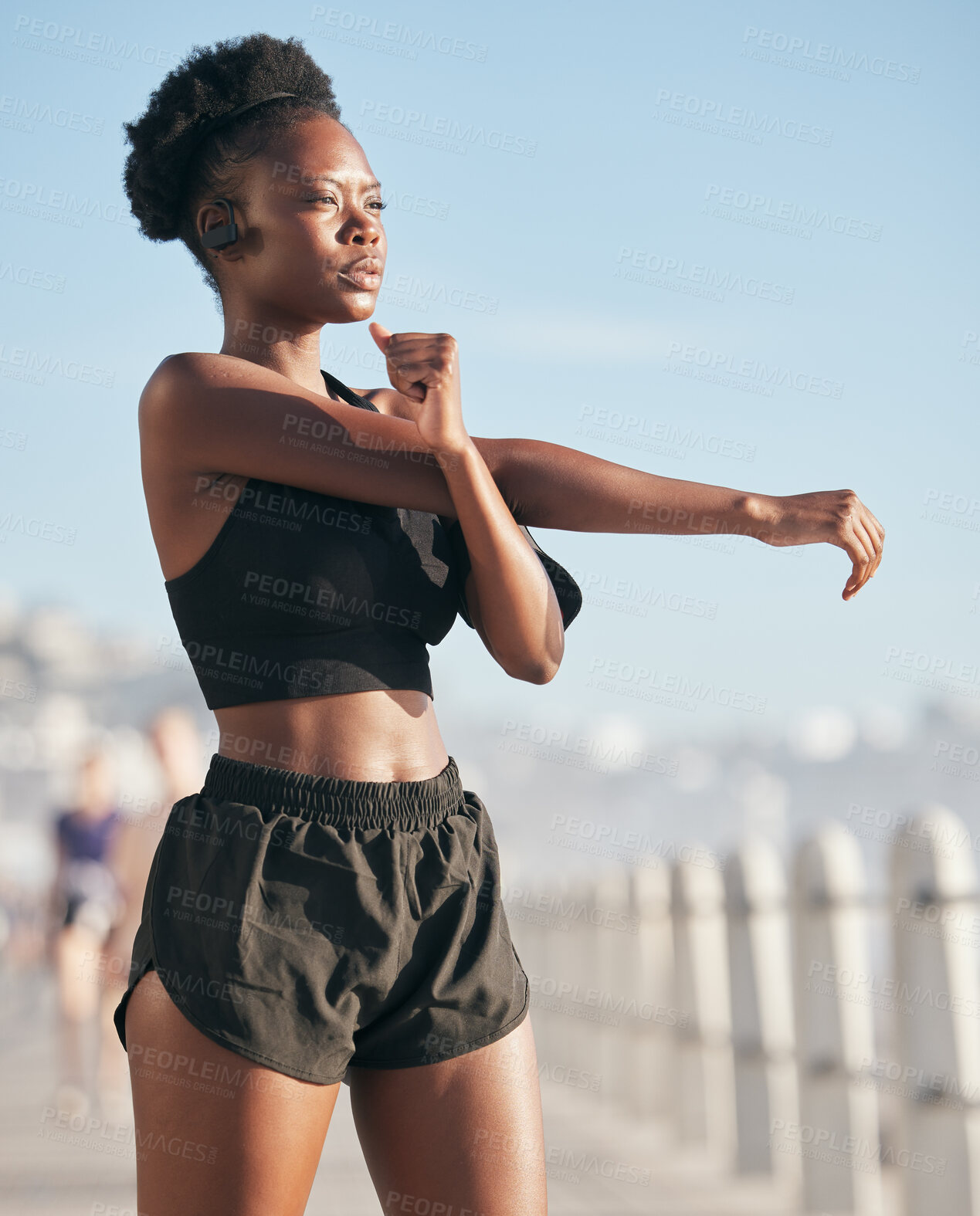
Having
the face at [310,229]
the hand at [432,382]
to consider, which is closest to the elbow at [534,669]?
the hand at [432,382]

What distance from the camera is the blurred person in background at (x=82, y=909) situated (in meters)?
6.71

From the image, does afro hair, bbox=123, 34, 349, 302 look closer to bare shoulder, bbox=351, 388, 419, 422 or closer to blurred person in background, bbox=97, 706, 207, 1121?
bare shoulder, bbox=351, 388, 419, 422

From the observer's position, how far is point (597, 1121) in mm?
7750

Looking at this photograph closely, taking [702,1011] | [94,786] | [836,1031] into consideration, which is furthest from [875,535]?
[94,786]

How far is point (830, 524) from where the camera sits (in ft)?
6.55

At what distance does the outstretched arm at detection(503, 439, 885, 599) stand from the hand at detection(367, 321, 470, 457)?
25 centimetres

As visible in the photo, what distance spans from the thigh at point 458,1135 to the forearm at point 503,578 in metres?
0.56

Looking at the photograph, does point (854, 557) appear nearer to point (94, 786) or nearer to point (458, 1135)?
point (458, 1135)

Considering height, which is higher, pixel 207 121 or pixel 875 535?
pixel 207 121

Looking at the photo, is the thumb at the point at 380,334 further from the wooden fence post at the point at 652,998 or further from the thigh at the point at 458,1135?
the wooden fence post at the point at 652,998

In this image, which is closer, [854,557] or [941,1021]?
[854,557]

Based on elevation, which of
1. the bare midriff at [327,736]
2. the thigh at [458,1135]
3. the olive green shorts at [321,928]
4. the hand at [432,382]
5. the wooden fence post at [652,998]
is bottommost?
the wooden fence post at [652,998]

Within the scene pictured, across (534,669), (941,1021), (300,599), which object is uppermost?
(300,599)

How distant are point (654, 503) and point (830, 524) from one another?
0.87 ft
